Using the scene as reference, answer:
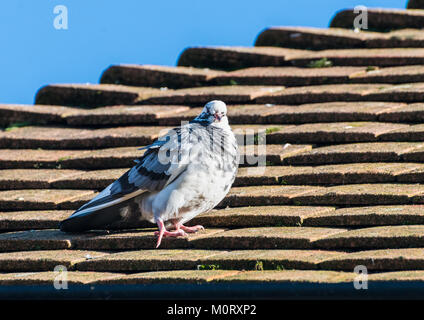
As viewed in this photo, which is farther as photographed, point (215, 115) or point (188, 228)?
point (215, 115)

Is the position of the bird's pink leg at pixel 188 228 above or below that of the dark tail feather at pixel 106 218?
below

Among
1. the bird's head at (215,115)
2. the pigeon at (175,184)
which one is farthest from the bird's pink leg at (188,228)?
the bird's head at (215,115)


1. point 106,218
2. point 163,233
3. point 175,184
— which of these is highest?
point 175,184

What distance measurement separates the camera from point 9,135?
19.2 ft

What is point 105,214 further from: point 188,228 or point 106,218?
point 188,228

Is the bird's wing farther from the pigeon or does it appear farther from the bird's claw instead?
the bird's claw

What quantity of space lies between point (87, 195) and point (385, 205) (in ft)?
5.52

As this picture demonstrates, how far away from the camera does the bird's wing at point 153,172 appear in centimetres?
407

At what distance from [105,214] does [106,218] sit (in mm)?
26

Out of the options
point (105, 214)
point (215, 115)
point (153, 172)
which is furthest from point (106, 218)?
point (215, 115)

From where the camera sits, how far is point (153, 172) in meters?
4.12

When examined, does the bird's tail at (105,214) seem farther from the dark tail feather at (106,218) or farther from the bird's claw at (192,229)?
the bird's claw at (192,229)
